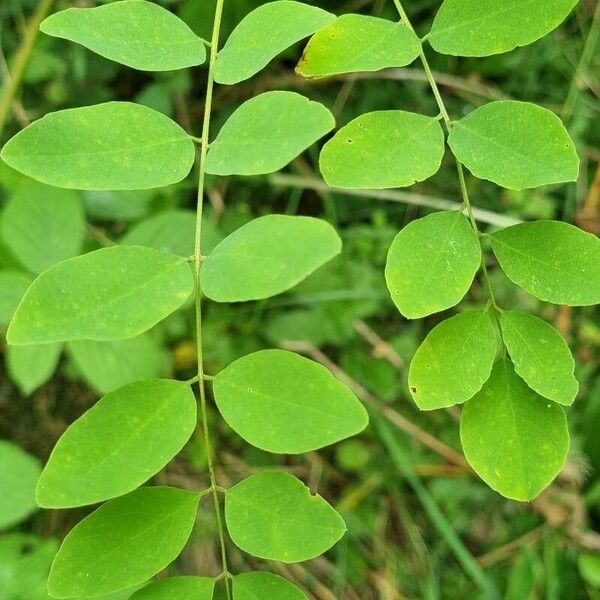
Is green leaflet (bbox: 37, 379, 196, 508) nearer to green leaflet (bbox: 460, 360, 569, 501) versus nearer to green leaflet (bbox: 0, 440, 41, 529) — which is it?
green leaflet (bbox: 460, 360, 569, 501)

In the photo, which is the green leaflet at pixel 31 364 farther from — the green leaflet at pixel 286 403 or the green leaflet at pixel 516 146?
the green leaflet at pixel 516 146

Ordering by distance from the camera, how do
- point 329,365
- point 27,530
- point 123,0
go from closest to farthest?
point 123,0
point 27,530
point 329,365

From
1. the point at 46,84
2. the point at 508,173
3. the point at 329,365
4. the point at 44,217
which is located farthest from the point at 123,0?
the point at 329,365

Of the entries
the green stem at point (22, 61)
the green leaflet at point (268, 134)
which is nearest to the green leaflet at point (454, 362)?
the green leaflet at point (268, 134)

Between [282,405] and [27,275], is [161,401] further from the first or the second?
[27,275]

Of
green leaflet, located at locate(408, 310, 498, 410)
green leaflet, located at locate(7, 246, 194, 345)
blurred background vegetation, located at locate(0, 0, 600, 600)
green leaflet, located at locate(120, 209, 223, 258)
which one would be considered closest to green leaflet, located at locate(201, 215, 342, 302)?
green leaflet, located at locate(7, 246, 194, 345)

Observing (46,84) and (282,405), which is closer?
(282,405)
